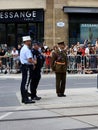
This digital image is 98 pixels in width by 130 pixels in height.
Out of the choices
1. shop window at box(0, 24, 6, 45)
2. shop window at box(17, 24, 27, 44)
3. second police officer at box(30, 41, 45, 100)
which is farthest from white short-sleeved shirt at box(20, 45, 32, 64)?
shop window at box(0, 24, 6, 45)

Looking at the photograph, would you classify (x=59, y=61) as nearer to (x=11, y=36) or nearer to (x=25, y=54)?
(x=25, y=54)

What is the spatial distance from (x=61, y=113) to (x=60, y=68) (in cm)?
343

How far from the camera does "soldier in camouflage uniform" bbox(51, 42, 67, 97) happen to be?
14694 mm

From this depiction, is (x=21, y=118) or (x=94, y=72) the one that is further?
(x=94, y=72)

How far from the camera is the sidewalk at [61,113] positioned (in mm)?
9883

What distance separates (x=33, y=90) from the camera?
14039mm

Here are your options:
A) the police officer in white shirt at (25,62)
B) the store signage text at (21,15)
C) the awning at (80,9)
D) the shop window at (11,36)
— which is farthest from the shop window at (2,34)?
the police officer in white shirt at (25,62)

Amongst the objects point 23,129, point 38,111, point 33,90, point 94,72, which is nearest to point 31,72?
point 33,90

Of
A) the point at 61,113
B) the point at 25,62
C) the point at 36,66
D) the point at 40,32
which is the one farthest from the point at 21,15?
the point at 61,113

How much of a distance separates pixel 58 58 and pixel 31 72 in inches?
55.6

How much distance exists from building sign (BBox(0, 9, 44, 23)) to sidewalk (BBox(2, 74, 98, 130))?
1843cm

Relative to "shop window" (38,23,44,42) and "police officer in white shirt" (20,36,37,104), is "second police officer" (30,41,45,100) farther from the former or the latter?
"shop window" (38,23,44,42)

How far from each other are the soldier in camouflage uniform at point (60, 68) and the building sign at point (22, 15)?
1859 cm

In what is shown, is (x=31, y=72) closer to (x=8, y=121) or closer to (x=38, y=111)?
(x=38, y=111)
